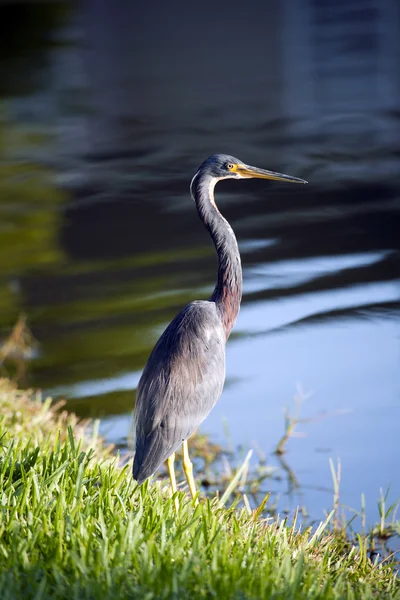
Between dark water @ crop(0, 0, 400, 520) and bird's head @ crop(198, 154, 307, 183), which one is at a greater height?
bird's head @ crop(198, 154, 307, 183)

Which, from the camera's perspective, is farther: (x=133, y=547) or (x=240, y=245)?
(x=240, y=245)

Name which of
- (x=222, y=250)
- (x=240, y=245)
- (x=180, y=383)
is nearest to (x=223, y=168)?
(x=222, y=250)

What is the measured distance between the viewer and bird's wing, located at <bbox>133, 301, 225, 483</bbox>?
4.11 metres

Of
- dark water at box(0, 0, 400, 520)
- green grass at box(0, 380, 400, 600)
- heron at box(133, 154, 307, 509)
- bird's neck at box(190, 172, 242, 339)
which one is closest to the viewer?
green grass at box(0, 380, 400, 600)

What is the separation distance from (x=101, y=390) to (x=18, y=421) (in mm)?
1550

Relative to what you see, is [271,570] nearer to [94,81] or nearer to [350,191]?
[350,191]

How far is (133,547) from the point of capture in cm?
333

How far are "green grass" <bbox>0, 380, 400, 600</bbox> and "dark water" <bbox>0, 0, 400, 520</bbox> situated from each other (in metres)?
1.47

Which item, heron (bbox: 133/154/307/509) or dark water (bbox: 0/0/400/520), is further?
dark water (bbox: 0/0/400/520)

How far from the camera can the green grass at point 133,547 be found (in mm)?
3152

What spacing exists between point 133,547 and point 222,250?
5.42 feet

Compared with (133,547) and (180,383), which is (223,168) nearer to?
(180,383)

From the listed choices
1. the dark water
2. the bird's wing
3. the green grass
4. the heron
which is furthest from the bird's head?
the dark water

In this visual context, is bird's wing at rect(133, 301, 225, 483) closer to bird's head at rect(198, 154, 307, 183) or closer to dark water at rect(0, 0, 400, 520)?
bird's head at rect(198, 154, 307, 183)
